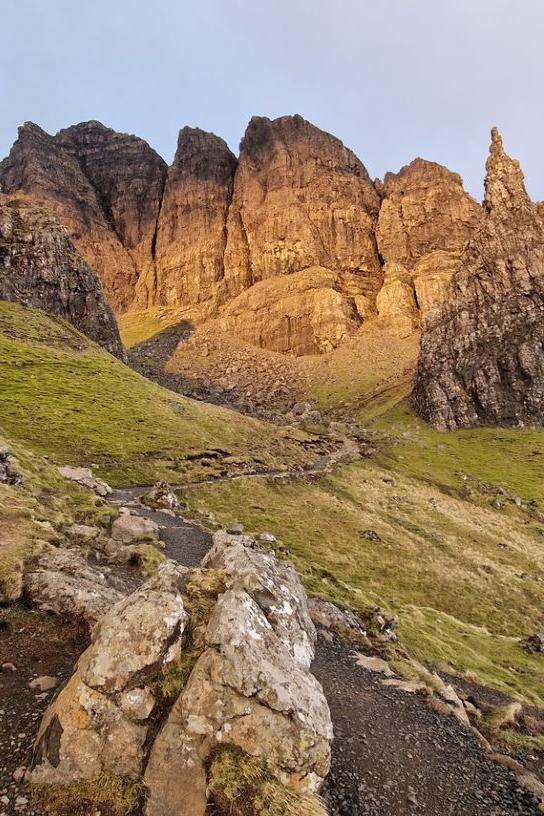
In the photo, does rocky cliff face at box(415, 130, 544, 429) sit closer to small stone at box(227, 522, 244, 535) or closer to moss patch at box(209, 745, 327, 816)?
small stone at box(227, 522, 244, 535)

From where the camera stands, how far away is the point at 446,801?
12570 mm

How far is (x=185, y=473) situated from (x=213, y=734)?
51.8 m

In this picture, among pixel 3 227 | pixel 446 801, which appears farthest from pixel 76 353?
pixel 446 801

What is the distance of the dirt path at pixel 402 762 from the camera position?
12.0 m

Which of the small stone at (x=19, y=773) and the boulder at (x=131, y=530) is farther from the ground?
the small stone at (x=19, y=773)

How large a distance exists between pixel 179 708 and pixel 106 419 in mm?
68452

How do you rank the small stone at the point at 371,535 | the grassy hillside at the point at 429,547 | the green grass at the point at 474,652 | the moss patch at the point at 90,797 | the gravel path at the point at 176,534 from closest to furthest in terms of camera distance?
the moss patch at the point at 90,797
the green grass at the point at 474,652
the gravel path at the point at 176,534
the grassy hillside at the point at 429,547
the small stone at the point at 371,535

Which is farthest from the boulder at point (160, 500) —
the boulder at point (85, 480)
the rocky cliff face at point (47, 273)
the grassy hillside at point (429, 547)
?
the rocky cliff face at point (47, 273)

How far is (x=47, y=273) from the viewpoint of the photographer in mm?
116188

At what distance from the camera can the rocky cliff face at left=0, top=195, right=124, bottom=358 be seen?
113 meters

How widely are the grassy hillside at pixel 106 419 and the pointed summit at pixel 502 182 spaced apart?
111m

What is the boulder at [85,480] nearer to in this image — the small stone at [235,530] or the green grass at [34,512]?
the green grass at [34,512]

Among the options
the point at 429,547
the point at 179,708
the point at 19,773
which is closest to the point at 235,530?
the point at 429,547

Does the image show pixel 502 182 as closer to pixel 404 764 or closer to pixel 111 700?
pixel 404 764
